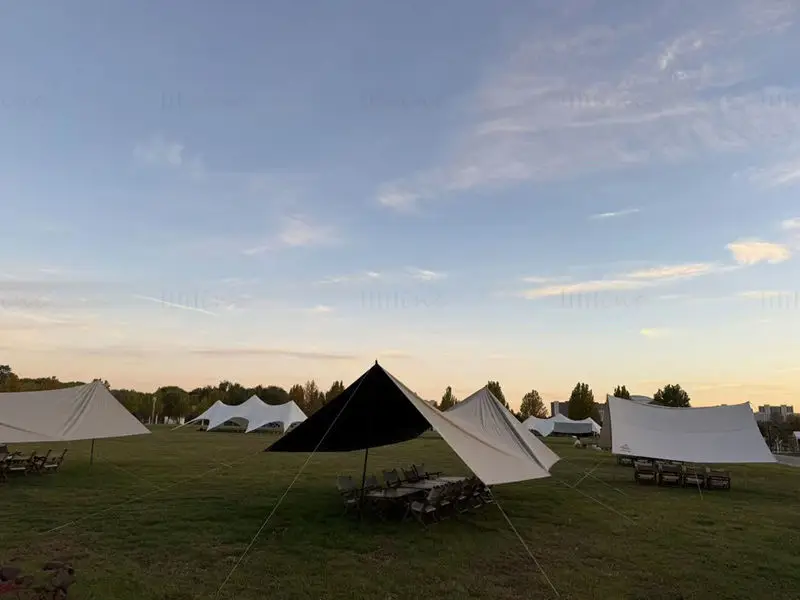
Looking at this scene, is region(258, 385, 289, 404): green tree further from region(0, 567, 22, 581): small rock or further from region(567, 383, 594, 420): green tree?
region(0, 567, 22, 581): small rock

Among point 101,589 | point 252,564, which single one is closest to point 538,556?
point 252,564

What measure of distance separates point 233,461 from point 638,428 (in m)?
12.3

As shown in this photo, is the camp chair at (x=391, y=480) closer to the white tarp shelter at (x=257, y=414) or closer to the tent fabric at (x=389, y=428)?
the tent fabric at (x=389, y=428)

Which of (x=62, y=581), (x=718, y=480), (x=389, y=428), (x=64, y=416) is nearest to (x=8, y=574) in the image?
(x=62, y=581)

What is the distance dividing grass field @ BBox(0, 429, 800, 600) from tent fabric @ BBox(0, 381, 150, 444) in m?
1.10

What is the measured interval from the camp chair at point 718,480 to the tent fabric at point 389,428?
21.4 ft

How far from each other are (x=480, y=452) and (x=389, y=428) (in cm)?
321

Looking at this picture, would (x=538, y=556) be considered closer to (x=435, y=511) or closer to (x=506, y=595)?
(x=506, y=595)

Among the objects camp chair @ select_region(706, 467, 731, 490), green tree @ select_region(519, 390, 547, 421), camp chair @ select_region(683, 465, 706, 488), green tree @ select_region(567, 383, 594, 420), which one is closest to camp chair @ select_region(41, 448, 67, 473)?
camp chair @ select_region(683, 465, 706, 488)

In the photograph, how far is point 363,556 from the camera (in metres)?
7.00

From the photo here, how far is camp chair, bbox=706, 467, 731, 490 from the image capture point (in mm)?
13961

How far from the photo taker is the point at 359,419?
1015 centimetres

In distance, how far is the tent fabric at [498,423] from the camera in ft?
35.6

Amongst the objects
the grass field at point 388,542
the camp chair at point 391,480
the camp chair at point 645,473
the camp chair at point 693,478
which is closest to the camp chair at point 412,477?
the camp chair at point 391,480
